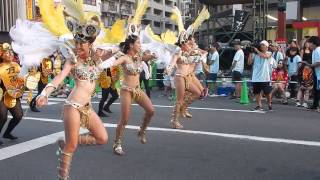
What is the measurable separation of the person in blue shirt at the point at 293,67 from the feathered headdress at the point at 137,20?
7.62 m

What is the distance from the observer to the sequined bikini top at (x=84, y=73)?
4.94m

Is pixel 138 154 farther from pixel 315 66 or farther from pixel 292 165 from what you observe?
pixel 315 66

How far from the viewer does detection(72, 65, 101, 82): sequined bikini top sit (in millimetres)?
4938

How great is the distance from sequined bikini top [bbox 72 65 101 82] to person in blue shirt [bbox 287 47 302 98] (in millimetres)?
9588

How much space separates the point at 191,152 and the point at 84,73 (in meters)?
2.51

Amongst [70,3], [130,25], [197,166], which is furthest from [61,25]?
[197,166]

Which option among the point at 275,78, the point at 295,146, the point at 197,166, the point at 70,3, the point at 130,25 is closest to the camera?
the point at 70,3

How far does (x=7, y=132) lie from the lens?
26.0ft

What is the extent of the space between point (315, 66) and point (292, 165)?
19.2ft

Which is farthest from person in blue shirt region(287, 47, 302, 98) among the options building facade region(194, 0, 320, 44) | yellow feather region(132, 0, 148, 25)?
yellow feather region(132, 0, 148, 25)

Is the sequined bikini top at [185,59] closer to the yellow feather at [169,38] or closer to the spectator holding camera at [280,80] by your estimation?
the yellow feather at [169,38]

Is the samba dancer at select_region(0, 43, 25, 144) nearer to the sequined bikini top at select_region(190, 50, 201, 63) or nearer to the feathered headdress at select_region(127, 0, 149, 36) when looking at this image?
the feathered headdress at select_region(127, 0, 149, 36)

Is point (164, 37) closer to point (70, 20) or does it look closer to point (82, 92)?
point (70, 20)

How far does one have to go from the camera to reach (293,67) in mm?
13562
